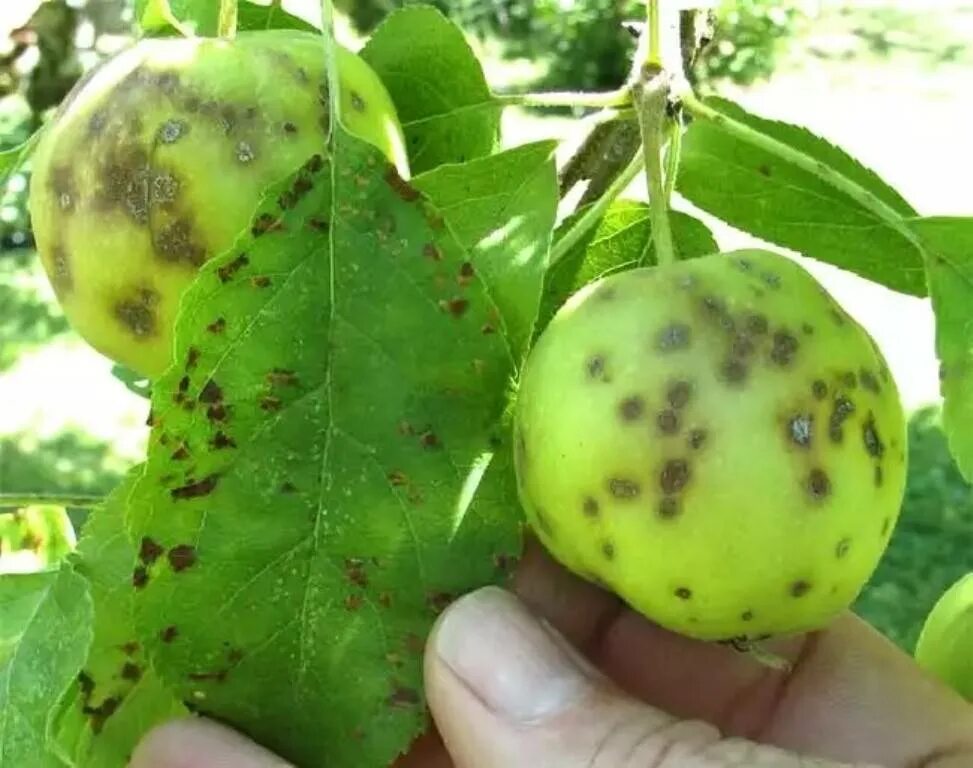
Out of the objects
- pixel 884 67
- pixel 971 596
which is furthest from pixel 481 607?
pixel 884 67

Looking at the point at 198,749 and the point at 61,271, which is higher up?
the point at 61,271

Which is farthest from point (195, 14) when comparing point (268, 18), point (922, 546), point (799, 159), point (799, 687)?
point (922, 546)

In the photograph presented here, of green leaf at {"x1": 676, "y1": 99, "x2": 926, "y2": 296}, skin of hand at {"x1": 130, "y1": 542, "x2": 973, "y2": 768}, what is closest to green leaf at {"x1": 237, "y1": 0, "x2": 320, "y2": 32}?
green leaf at {"x1": 676, "y1": 99, "x2": 926, "y2": 296}

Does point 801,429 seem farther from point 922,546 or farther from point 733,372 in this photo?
point 922,546

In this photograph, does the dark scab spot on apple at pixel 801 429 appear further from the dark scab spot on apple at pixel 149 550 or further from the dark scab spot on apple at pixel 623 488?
the dark scab spot on apple at pixel 149 550

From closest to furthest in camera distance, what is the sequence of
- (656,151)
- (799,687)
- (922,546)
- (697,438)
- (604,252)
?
1. (697,438)
2. (656,151)
3. (604,252)
4. (799,687)
5. (922,546)

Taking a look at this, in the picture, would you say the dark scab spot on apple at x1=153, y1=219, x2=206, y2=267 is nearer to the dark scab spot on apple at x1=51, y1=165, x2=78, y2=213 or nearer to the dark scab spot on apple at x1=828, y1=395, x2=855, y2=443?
the dark scab spot on apple at x1=51, y1=165, x2=78, y2=213
